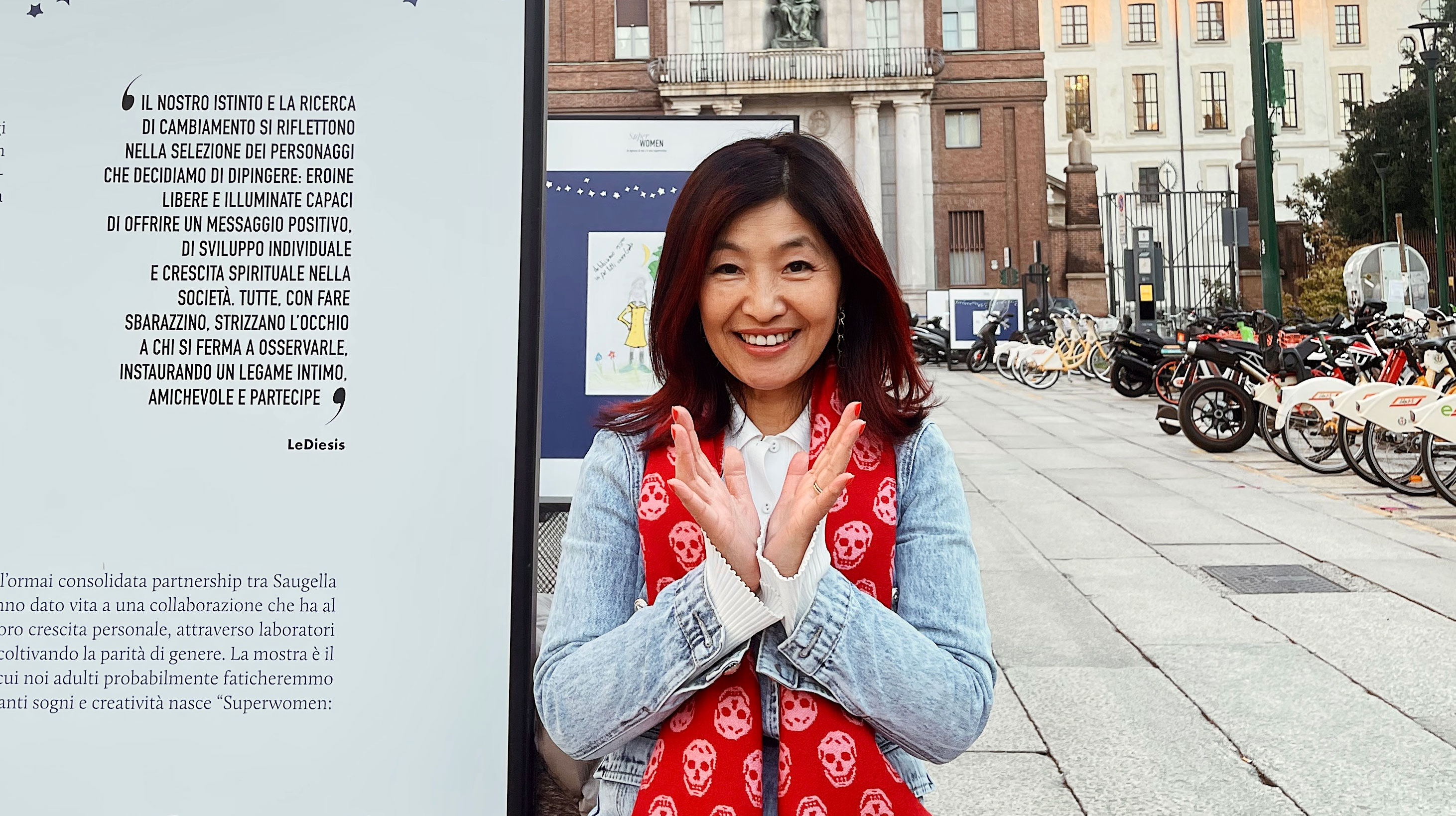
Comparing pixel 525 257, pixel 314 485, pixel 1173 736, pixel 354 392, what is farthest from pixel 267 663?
pixel 1173 736

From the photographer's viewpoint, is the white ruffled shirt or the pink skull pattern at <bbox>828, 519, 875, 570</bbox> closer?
the white ruffled shirt

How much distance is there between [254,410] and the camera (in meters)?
1.75

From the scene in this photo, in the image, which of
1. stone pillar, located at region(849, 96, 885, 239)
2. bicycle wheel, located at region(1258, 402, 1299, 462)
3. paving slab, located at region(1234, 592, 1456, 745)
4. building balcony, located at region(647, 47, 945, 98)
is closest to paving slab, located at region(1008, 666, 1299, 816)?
paving slab, located at region(1234, 592, 1456, 745)

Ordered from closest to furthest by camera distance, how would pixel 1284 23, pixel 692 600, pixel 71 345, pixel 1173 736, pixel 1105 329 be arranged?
pixel 692 600, pixel 71 345, pixel 1173 736, pixel 1105 329, pixel 1284 23

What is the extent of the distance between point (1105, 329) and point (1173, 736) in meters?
26.2

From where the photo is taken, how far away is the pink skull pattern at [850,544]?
1.55 meters

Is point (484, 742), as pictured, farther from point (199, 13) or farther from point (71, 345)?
point (199, 13)

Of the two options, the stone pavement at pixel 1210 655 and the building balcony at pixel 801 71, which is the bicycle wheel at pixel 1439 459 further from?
the building balcony at pixel 801 71

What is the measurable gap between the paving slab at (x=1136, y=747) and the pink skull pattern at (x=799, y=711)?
1.74 metres

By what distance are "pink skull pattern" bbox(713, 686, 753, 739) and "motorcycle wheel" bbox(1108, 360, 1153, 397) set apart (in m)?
16.0

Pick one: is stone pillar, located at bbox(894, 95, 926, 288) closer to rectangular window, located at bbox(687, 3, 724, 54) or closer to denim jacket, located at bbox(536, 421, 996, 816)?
rectangular window, located at bbox(687, 3, 724, 54)

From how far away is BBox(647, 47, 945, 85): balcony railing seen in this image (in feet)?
125

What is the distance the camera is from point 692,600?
1438mm

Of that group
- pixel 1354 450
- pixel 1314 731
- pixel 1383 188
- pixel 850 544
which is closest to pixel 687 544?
pixel 850 544
